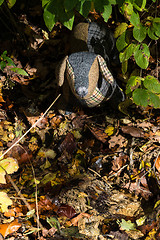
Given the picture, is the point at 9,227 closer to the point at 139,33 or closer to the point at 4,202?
the point at 4,202

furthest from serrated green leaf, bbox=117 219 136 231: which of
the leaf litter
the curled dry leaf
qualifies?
the curled dry leaf

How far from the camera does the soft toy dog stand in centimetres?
208

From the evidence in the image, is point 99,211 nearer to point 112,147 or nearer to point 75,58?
point 112,147

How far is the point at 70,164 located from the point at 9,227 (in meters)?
0.80

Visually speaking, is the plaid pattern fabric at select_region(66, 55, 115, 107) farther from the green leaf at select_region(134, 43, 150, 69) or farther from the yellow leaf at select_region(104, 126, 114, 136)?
the green leaf at select_region(134, 43, 150, 69)

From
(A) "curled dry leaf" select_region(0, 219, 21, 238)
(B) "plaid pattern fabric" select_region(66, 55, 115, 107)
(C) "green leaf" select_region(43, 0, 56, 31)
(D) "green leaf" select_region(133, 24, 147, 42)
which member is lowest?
(A) "curled dry leaf" select_region(0, 219, 21, 238)

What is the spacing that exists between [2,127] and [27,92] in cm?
53

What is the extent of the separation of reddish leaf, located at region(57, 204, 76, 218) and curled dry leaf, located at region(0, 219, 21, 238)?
1.02 ft

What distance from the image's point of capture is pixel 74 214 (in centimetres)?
181

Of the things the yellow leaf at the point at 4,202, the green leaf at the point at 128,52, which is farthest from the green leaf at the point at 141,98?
the yellow leaf at the point at 4,202

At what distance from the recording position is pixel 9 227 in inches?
64.6

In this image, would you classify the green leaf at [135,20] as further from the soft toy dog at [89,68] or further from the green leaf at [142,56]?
the soft toy dog at [89,68]

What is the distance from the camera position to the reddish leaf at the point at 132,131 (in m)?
2.24

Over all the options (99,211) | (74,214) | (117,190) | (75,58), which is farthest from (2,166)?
(75,58)
